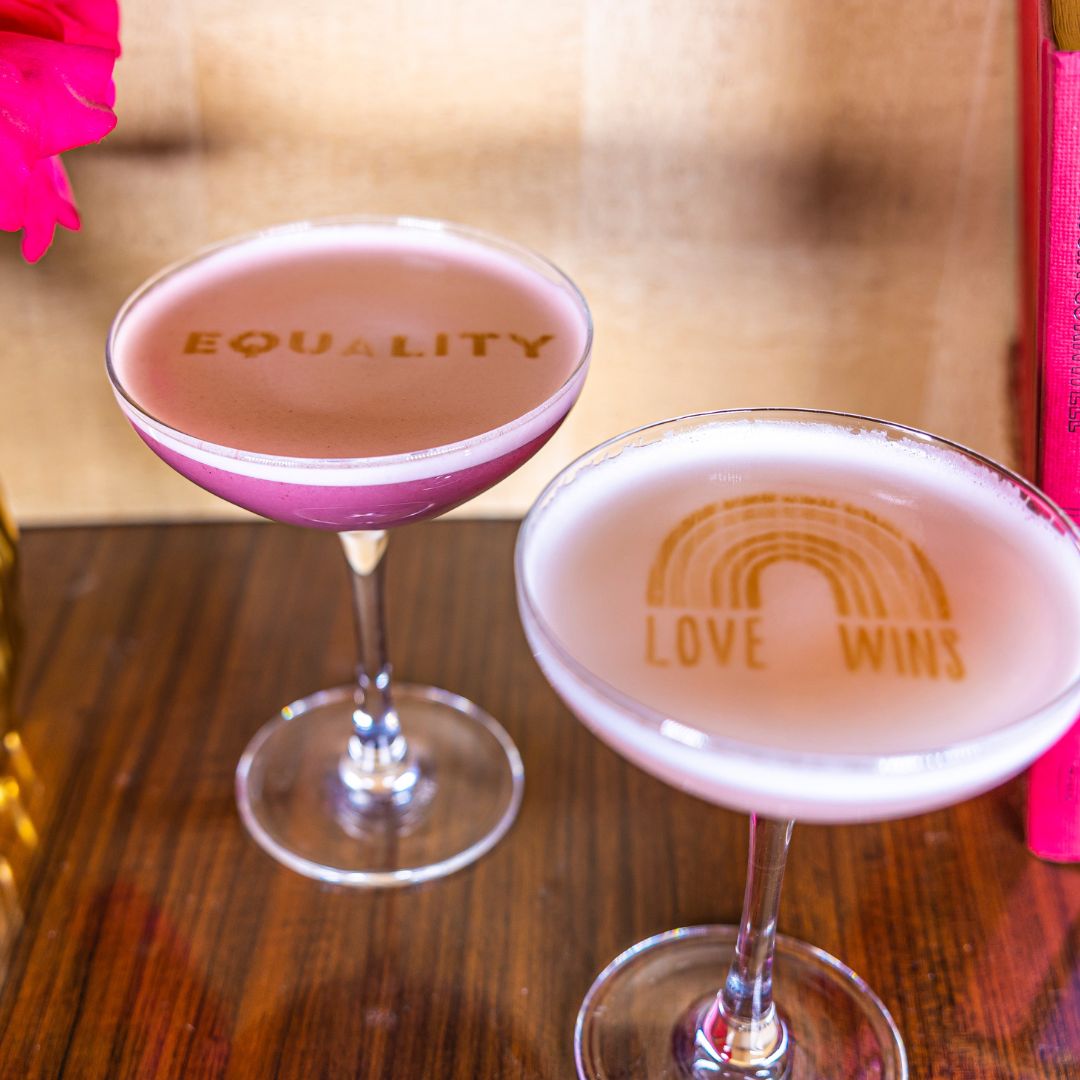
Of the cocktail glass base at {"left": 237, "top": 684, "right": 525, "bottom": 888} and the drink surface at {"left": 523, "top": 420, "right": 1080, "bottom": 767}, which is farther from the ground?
the drink surface at {"left": 523, "top": 420, "right": 1080, "bottom": 767}

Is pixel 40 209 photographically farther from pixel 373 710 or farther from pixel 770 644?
pixel 770 644

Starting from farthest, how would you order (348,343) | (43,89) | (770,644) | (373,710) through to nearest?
(373,710) < (348,343) < (43,89) < (770,644)

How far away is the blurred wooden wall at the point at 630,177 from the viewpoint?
1166mm

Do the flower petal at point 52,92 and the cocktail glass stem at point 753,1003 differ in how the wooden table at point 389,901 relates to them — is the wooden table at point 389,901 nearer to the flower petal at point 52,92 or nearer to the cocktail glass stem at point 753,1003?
the cocktail glass stem at point 753,1003

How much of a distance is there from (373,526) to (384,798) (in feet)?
1.12

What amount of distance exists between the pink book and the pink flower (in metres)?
0.66

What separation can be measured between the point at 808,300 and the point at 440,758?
58cm

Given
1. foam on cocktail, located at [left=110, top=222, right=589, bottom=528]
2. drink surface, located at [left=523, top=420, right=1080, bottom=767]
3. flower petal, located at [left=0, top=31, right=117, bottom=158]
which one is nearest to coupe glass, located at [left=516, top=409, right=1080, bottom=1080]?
drink surface, located at [left=523, top=420, right=1080, bottom=767]

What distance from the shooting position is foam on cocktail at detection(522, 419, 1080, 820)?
2.28 feet

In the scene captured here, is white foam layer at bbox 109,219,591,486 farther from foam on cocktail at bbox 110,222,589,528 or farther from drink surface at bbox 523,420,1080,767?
drink surface at bbox 523,420,1080,767

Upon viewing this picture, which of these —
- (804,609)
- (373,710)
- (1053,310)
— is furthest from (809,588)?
(373,710)

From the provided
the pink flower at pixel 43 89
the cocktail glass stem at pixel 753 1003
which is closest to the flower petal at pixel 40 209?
the pink flower at pixel 43 89

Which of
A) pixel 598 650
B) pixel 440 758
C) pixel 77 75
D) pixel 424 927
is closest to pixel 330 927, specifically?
pixel 424 927

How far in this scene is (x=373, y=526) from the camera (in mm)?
976
